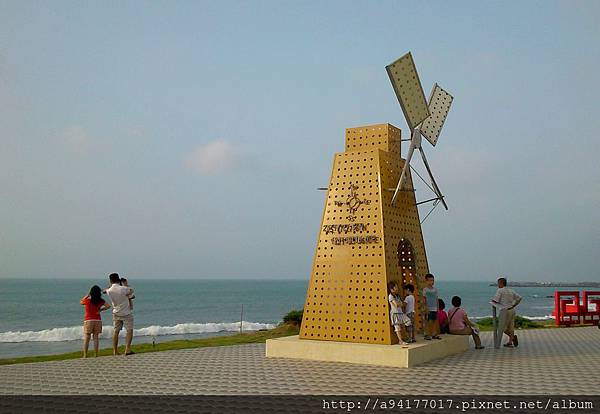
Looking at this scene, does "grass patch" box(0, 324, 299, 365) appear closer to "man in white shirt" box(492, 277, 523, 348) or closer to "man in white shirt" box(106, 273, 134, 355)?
"man in white shirt" box(106, 273, 134, 355)

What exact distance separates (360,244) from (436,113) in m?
3.50

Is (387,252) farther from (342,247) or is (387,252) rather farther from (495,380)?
(495,380)

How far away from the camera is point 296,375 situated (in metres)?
8.30

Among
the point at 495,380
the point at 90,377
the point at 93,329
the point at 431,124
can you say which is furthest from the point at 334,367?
the point at 431,124

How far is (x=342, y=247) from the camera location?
10.7m

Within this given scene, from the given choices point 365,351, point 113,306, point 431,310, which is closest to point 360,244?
point 431,310

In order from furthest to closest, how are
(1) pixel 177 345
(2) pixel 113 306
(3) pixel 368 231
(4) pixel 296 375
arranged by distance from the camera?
(1) pixel 177 345 < (3) pixel 368 231 < (2) pixel 113 306 < (4) pixel 296 375

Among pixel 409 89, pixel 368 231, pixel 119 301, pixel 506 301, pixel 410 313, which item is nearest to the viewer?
pixel 410 313

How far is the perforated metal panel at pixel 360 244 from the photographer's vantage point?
399 inches

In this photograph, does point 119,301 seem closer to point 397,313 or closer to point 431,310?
point 397,313

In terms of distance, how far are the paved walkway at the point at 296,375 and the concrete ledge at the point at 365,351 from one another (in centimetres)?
22

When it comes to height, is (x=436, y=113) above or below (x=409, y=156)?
above

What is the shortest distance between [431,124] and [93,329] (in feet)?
25.0

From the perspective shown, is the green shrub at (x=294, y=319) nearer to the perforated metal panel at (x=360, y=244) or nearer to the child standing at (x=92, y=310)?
the perforated metal panel at (x=360, y=244)
